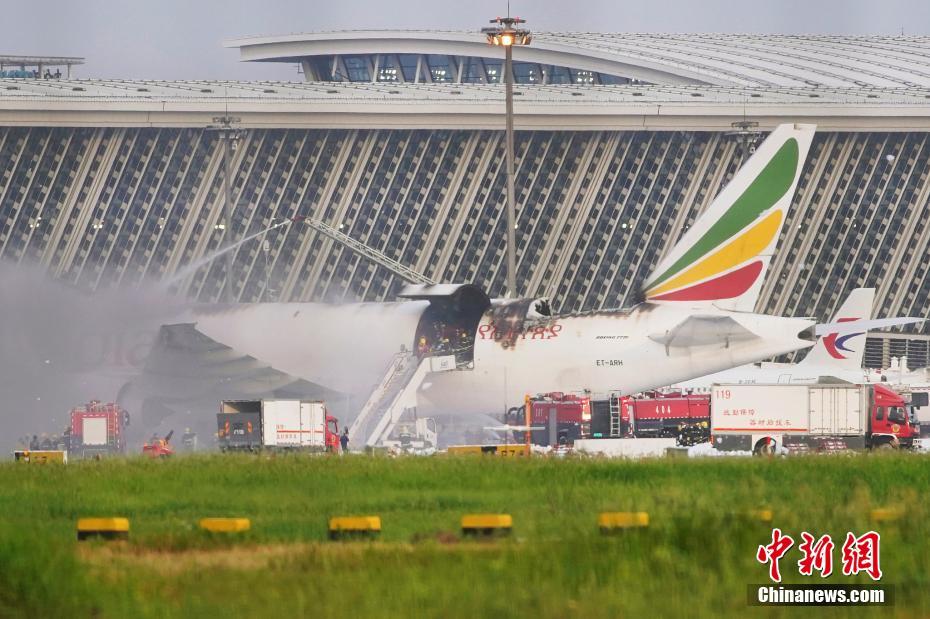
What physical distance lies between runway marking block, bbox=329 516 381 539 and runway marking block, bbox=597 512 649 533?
259cm

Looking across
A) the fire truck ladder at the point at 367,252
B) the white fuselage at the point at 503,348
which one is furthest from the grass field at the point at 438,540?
the fire truck ladder at the point at 367,252

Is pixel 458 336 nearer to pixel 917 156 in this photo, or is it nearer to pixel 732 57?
pixel 917 156

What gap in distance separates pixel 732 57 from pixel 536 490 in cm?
9590

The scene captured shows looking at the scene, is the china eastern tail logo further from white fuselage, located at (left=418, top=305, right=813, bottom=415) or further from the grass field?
the grass field

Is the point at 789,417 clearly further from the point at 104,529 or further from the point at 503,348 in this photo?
the point at 104,529

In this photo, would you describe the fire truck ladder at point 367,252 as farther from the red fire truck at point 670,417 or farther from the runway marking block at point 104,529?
the runway marking block at point 104,529

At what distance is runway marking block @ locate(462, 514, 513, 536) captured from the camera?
1989cm

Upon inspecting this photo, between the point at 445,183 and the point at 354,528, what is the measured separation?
77241 millimetres

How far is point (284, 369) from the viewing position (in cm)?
5350

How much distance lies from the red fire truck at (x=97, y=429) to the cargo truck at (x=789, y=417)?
1873cm

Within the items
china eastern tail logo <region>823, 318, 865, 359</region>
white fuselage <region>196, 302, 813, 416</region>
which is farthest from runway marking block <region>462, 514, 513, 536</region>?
china eastern tail logo <region>823, 318, 865, 359</region>

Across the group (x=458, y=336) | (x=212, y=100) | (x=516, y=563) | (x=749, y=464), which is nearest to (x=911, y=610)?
(x=516, y=563)

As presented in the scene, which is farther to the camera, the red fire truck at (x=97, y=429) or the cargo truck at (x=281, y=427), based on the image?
the red fire truck at (x=97, y=429)

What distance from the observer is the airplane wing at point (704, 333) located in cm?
4822
